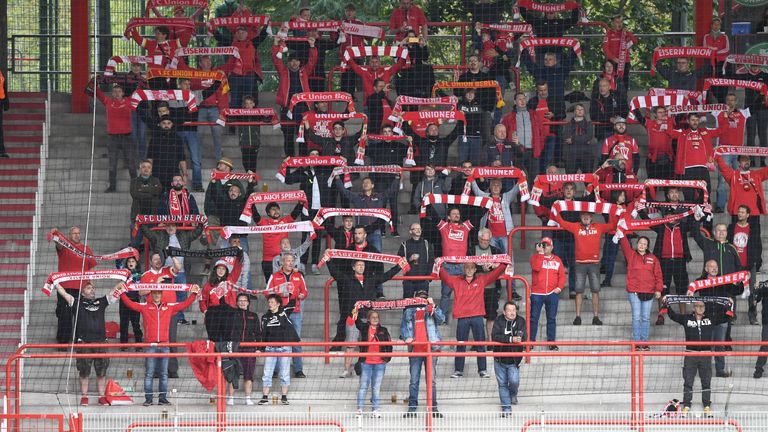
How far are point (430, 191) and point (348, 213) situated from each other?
1646 millimetres

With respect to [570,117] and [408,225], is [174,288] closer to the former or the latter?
[408,225]

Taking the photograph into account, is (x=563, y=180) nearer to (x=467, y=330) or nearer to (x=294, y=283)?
(x=467, y=330)

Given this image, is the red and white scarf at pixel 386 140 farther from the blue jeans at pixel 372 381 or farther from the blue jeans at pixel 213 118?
the blue jeans at pixel 372 381

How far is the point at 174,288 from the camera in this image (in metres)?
19.9

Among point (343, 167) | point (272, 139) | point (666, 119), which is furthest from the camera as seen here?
point (272, 139)

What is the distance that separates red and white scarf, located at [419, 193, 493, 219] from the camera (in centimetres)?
2164

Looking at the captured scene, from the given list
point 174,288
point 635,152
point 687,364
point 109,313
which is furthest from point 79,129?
point 687,364

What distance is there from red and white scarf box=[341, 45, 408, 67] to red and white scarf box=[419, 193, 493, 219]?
11.7 ft

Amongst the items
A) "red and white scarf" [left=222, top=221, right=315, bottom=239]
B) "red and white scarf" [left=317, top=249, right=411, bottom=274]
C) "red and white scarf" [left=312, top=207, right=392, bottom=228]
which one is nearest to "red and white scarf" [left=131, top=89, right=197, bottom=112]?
"red and white scarf" [left=222, top=221, right=315, bottom=239]

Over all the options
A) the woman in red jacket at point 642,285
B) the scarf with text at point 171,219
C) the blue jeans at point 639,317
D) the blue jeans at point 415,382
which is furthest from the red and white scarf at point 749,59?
the scarf with text at point 171,219

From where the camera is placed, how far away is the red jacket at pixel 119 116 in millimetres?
23875

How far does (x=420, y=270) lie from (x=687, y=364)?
12.6 ft

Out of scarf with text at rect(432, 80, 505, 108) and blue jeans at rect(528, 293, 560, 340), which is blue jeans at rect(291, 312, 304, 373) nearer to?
blue jeans at rect(528, 293, 560, 340)

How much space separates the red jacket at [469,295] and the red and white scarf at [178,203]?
4197 mm
